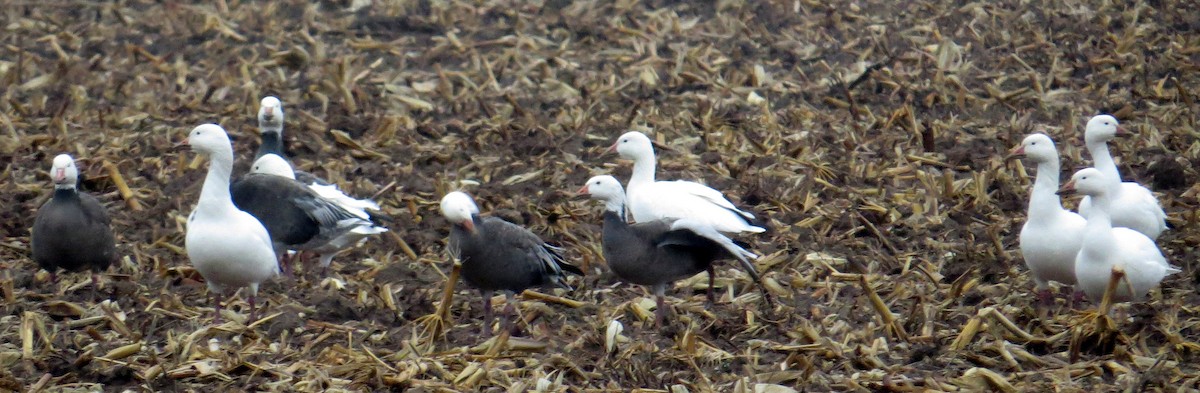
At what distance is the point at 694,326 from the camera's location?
7004mm

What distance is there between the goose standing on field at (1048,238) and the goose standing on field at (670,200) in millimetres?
1506

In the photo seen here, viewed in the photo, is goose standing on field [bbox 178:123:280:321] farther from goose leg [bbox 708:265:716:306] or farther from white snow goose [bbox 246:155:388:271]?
goose leg [bbox 708:265:716:306]

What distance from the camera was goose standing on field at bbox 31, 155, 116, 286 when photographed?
24.8ft

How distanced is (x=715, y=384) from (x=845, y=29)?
24.3ft

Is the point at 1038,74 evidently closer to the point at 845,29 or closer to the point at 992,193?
the point at 845,29

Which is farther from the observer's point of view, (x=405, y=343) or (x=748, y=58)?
(x=748, y=58)

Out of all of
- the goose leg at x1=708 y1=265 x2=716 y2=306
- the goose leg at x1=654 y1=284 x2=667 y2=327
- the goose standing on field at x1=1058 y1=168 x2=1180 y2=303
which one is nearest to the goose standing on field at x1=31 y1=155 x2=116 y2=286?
the goose leg at x1=654 y1=284 x2=667 y2=327

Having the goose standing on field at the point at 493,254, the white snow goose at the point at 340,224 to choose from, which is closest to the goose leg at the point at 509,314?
the goose standing on field at the point at 493,254

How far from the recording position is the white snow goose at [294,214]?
805cm

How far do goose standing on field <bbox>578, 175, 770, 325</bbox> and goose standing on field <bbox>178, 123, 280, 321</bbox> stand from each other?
1.81 metres

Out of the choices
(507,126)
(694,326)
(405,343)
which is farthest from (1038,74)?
(405,343)

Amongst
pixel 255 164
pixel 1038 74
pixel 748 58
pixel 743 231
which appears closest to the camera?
pixel 743 231

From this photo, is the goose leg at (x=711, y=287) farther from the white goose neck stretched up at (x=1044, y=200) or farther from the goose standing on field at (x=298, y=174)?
the goose standing on field at (x=298, y=174)

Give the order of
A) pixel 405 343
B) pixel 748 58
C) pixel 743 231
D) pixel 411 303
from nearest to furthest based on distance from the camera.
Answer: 1. pixel 405 343
2. pixel 411 303
3. pixel 743 231
4. pixel 748 58
